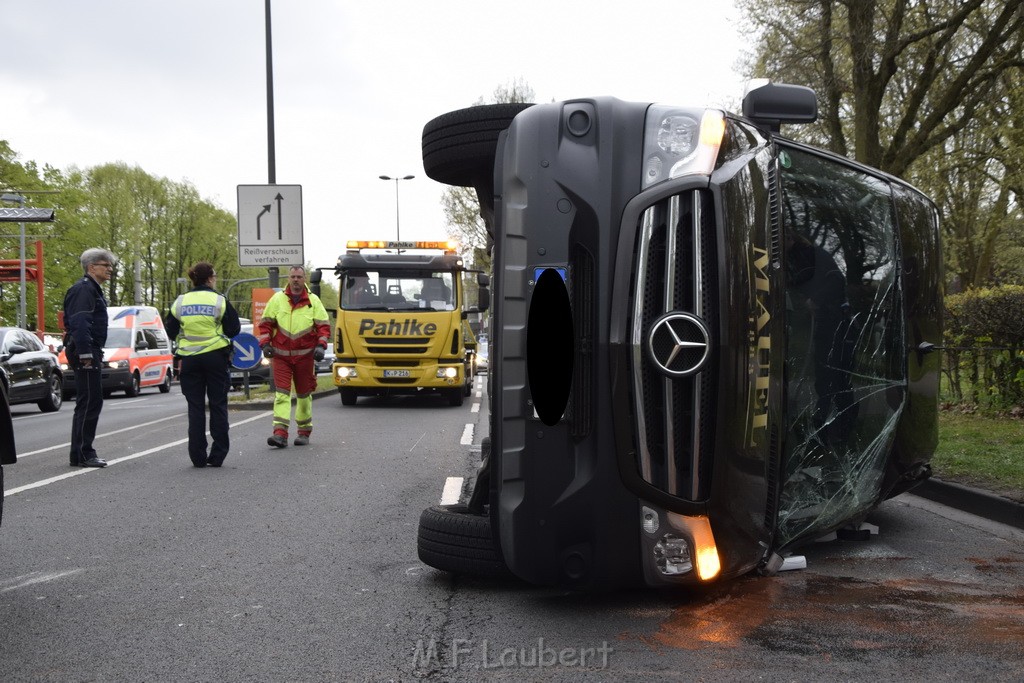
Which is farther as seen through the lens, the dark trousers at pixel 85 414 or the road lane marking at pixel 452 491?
the dark trousers at pixel 85 414

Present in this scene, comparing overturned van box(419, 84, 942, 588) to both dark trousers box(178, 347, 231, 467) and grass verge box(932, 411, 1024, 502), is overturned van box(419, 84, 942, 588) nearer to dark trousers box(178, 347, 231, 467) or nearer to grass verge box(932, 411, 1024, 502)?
grass verge box(932, 411, 1024, 502)

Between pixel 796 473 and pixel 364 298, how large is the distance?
14346mm

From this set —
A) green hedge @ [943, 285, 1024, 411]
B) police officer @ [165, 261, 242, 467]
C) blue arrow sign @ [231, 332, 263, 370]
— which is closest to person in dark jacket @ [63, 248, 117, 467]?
police officer @ [165, 261, 242, 467]

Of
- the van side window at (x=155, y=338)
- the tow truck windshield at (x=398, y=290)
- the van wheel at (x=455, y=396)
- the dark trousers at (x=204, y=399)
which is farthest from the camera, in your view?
the van side window at (x=155, y=338)

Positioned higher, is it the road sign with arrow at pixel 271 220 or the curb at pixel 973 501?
the road sign with arrow at pixel 271 220

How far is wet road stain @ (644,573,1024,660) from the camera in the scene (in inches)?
155

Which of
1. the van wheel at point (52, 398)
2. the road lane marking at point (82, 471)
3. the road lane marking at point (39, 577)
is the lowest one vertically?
the van wheel at point (52, 398)

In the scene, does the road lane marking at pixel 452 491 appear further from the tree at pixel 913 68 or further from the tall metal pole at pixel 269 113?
the tall metal pole at pixel 269 113

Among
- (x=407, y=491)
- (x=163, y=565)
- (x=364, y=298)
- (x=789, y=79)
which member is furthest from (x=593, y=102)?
(x=789, y=79)

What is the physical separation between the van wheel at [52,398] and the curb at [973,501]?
56.3 ft

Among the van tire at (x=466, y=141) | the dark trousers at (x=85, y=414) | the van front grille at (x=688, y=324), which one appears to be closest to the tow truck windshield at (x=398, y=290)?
the dark trousers at (x=85, y=414)

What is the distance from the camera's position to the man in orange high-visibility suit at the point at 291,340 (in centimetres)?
1112

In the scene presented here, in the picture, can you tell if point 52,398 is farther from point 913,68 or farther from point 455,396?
point 913,68

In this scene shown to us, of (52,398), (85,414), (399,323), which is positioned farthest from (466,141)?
(52,398)
